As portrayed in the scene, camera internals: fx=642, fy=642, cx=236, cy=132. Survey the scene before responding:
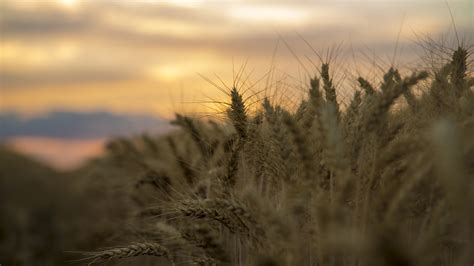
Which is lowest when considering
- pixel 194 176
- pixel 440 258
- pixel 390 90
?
pixel 440 258

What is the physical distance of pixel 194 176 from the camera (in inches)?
205

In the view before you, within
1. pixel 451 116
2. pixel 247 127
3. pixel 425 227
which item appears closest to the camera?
pixel 425 227

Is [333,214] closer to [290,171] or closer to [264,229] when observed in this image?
[264,229]

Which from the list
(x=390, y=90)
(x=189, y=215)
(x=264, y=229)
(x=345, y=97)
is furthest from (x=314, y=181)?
(x=345, y=97)

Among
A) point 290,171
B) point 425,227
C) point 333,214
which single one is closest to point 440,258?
point 425,227

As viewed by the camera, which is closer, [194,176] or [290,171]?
[290,171]

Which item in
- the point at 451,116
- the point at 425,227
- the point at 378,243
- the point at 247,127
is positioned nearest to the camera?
the point at 378,243

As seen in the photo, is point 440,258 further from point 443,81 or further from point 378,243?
point 378,243

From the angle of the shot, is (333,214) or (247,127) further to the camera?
(247,127)

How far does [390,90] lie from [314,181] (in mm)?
530

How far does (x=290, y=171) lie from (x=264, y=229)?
429 mm

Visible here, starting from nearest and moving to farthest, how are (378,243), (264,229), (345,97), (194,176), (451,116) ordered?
(378,243) < (264,229) < (451,116) < (345,97) < (194,176)

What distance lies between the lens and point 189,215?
3.29m

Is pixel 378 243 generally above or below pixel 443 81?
below
